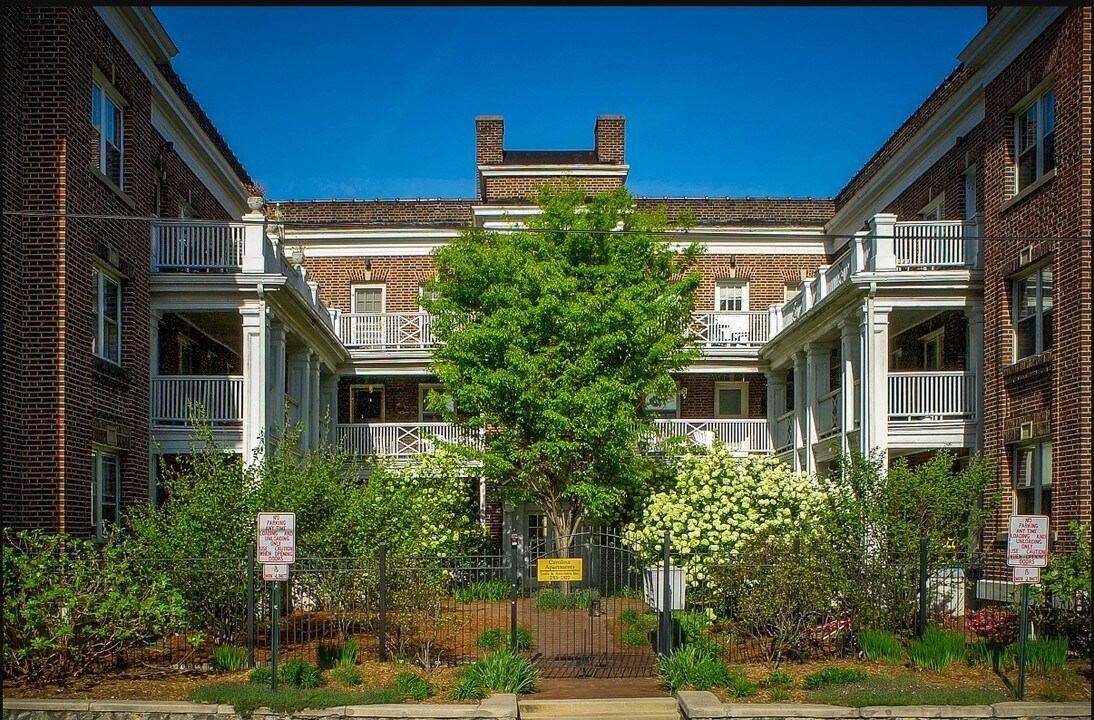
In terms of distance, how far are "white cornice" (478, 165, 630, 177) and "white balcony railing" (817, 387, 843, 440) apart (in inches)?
421

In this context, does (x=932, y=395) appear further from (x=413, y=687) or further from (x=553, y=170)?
(x=553, y=170)

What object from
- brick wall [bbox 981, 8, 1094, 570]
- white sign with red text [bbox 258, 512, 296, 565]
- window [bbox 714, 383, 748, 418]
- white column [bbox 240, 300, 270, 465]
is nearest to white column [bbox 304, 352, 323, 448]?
white column [bbox 240, 300, 270, 465]

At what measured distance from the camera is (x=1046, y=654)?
14812mm

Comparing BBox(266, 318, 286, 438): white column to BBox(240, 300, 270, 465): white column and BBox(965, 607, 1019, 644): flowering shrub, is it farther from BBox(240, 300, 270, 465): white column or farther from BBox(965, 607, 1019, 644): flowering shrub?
BBox(965, 607, 1019, 644): flowering shrub

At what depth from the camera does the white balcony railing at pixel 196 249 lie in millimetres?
22781

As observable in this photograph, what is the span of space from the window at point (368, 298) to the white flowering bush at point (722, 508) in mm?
15702

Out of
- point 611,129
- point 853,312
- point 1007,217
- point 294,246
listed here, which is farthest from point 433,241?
point 1007,217

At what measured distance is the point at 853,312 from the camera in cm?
2388

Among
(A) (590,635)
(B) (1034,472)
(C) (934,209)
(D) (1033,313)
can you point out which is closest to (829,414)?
(C) (934,209)

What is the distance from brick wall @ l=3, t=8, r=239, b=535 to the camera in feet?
59.3

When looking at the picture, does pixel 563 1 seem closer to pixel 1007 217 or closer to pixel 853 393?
pixel 1007 217

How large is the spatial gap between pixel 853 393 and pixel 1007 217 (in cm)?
504

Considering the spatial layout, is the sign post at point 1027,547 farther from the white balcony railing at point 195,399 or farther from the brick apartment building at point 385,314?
the white balcony railing at point 195,399

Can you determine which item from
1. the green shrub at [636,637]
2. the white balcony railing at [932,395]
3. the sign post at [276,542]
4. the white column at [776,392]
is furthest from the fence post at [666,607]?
the white column at [776,392]
